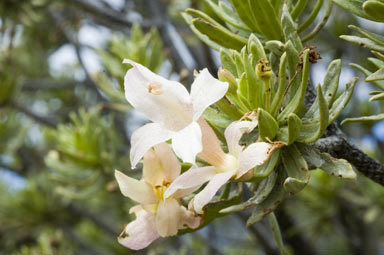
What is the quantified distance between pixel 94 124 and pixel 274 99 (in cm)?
114

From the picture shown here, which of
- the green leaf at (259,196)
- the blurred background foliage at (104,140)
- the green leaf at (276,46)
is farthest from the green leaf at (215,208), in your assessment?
the blurred background foliage at (104,140)

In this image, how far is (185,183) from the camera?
1.75 ft

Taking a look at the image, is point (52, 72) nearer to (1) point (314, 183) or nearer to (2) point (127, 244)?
(1) point (314, 183)

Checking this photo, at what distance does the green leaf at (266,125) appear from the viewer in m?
0.57

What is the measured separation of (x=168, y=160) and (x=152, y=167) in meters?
0.03

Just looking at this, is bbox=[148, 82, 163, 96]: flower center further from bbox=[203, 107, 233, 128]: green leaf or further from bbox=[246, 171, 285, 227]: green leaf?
bbox=[246, 171, 285, 227]: green leaf

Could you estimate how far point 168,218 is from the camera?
60 cm

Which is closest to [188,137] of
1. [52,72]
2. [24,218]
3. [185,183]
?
[185,183]

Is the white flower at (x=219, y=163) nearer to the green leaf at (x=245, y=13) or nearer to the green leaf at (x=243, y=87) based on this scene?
the green leaf at (x=243, y=87)

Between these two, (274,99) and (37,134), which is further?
(37,134)

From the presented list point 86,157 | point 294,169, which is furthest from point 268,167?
point 86,157

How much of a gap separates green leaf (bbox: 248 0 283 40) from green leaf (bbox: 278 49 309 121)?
15 cm

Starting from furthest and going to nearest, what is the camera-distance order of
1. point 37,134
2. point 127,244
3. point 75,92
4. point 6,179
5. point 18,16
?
point 37,134 < point 75,92 < point 6,179 < point 18,16 < point 127,244

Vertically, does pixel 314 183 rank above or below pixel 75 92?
above
